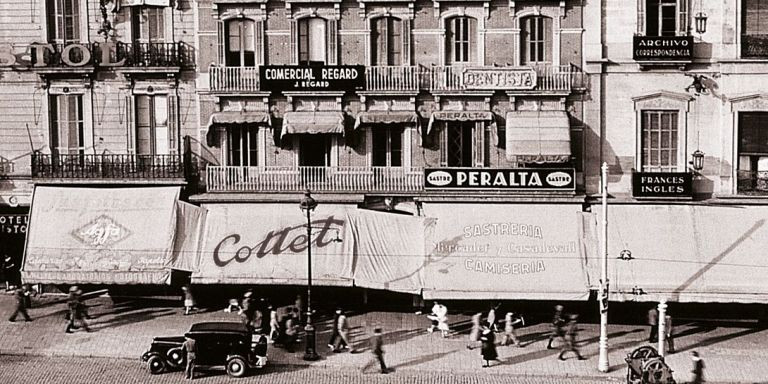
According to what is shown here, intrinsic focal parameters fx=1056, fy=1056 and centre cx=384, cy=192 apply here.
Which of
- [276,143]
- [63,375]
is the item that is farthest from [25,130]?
[63,375]

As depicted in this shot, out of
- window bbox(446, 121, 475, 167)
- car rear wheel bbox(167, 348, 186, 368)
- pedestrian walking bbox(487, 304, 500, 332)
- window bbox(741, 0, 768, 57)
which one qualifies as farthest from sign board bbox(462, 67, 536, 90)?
car rear wheel bbox(167, 348, 186, 368)

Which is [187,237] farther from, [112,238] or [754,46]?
[754,46]

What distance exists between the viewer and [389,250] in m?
34.8

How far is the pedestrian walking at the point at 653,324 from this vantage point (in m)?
32.4

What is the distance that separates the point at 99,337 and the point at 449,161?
1294 centimetres

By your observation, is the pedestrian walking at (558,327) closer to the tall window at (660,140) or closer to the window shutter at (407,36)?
the tall window at (660,140)

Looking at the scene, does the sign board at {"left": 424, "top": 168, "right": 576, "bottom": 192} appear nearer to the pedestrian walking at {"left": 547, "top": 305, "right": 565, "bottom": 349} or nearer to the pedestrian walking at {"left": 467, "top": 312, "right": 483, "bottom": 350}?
the pedestrian walking at {"left": 547, "top": 305, "right": 565, "bottom": 349}

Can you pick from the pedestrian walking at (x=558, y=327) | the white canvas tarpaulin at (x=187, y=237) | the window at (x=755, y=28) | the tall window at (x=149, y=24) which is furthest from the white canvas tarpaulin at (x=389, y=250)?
the window at (x=755, y=28)

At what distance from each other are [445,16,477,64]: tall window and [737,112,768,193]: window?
9.31 metres

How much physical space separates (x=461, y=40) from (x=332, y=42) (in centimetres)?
441

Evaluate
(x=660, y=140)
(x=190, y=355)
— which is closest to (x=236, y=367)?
(x=190, y=355)

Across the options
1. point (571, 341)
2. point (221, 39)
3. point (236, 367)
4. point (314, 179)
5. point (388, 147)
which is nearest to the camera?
point (236, 367)

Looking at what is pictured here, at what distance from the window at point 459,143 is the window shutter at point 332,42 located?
4.48 metres

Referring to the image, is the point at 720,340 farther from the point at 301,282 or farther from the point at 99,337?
the point at 99,337
